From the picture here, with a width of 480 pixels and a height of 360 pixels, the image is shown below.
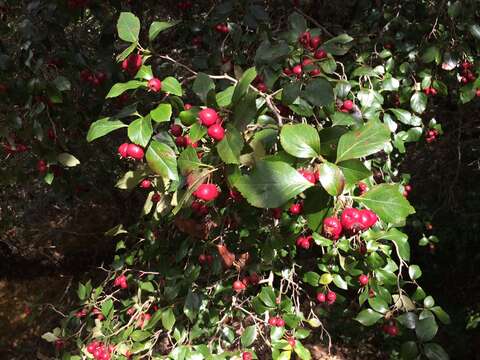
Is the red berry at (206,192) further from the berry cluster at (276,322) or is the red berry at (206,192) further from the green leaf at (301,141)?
the berry cluster at (276,322)

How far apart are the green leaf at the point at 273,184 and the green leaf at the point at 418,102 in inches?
50.9

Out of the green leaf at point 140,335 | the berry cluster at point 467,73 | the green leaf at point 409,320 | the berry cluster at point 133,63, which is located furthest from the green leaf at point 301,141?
the berry cluster at point 467,73

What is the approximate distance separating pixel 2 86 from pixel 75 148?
26.2 inches

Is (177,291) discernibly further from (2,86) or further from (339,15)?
(339,15)

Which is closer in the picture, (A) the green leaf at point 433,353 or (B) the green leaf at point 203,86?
(B) the green leaf at point 203,86

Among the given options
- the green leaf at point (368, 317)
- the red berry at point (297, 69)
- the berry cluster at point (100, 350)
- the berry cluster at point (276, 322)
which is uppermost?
the red berry at point (297, 69)

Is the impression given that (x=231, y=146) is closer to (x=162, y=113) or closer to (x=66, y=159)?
(x=162, y=113)

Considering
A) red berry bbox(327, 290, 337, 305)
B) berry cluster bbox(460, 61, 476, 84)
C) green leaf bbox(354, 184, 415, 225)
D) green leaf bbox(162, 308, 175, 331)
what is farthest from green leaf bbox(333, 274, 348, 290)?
berry cluster bbox(460, 61, 476, 84)

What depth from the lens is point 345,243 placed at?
5.12ft

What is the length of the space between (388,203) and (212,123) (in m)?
0.43

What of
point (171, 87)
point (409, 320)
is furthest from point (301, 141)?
point (409, 320)

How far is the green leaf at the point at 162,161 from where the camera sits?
1.06 metres

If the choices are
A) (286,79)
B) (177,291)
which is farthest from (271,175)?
(177,291)

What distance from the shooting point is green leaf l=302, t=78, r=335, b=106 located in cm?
116
